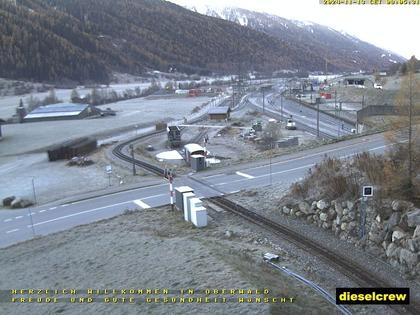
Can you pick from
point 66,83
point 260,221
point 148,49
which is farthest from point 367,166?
point 148,49

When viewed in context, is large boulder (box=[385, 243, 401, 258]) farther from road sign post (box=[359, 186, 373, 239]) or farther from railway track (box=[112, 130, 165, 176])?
railway track (box=[112, 130, 165, 176])

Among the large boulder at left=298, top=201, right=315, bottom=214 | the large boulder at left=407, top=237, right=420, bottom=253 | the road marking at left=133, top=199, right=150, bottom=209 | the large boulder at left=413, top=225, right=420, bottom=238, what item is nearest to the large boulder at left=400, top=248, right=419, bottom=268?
the large boulder at left=407, top=237, right=420, bottom=253

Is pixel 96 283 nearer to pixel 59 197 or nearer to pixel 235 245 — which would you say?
pixel 235 245

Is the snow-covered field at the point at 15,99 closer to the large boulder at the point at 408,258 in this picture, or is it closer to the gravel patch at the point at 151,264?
the gravel patch at the point at 151,264

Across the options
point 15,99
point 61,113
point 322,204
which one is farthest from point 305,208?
point 15,99

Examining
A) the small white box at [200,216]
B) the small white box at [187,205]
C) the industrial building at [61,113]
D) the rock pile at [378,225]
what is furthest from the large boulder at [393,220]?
the industrial building at [61,113]
